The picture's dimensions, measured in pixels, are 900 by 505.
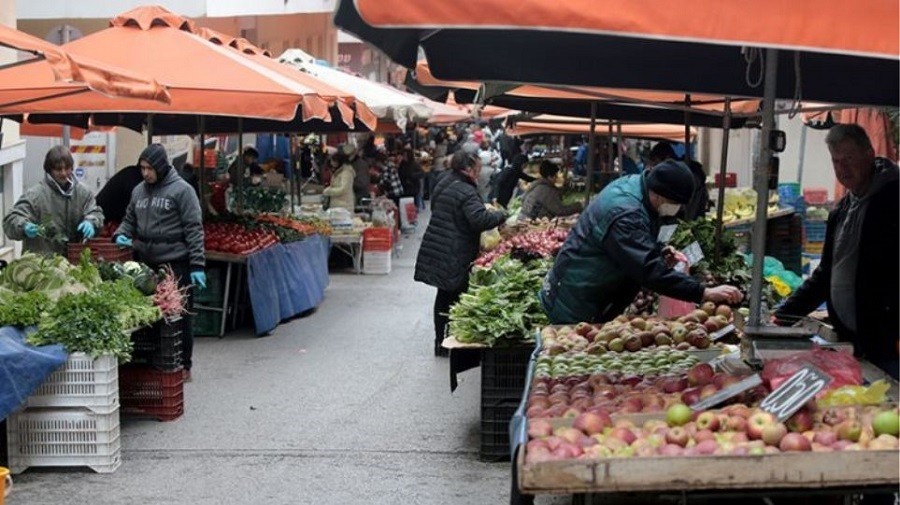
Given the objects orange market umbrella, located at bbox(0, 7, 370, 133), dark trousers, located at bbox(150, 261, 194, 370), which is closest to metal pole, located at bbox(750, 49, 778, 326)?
dark trousers, located at bbox(150, 261, 194, 370)

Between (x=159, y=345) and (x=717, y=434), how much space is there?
5.75 m

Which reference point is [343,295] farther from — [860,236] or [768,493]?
[768,493]

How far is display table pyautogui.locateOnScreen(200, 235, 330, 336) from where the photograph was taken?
14.1 metres

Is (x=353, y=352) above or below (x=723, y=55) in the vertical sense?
below

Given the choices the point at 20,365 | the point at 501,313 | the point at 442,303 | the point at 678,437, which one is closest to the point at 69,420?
the point at 20,365

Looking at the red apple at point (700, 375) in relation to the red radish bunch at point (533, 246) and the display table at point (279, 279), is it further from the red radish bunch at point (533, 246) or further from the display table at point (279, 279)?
the display table at point (279, 279)

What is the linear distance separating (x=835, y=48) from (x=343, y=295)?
13837mm

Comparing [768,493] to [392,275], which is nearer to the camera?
[768,493]

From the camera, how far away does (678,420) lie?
5133 millimetres

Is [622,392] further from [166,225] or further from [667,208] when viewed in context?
[166,225]

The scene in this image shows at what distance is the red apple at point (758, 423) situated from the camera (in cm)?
489

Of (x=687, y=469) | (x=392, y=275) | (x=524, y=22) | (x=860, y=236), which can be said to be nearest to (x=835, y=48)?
(x=524, y=22)

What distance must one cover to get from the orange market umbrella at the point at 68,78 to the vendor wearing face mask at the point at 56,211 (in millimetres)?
785

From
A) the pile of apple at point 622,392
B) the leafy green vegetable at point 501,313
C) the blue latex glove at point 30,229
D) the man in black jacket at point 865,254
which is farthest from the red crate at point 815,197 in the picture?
the pile of apple at point 622,392
